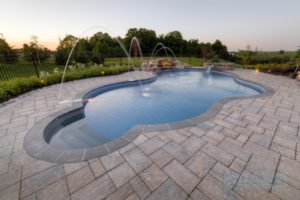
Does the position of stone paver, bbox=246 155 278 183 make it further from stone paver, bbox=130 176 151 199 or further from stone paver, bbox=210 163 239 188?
stone paver, bbox=130 176 151 199

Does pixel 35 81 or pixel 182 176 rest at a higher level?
pixel 35 81

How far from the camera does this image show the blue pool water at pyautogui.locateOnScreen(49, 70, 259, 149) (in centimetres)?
339

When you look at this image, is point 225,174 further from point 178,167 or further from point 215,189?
point 178,167

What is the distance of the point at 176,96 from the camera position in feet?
20.9

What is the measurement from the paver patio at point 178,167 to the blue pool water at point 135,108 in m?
Result: 1.01

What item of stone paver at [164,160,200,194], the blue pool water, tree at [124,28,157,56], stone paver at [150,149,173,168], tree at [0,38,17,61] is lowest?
the blue pool water

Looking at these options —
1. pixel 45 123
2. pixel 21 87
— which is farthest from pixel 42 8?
pixel 45 123

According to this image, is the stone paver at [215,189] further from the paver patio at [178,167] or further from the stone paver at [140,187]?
the stone paver at [140,187]

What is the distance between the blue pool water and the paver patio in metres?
1.01

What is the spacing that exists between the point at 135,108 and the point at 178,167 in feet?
11.1

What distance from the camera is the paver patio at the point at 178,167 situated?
1621 millimetres

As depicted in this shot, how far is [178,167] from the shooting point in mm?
1979

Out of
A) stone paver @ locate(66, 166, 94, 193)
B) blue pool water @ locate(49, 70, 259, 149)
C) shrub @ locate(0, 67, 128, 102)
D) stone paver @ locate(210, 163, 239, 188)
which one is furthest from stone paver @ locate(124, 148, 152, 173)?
shrub @ locate(0, 67, 128, 102)

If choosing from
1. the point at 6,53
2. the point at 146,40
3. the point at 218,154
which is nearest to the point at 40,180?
the point at 218,154
